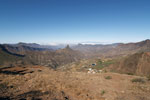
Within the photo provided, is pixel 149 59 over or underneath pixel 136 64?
over

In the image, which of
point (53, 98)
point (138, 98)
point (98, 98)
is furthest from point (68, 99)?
point (138, 98)

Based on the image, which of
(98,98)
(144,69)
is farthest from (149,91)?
(144,69)

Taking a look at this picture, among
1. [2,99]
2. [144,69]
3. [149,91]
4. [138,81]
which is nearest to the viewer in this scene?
[2,99]

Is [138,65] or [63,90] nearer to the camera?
[63,90]

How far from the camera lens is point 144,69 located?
22703 millimetres

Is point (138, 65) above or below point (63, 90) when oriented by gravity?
below

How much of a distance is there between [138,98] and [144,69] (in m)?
20.0

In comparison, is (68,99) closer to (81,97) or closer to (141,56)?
(81,97)

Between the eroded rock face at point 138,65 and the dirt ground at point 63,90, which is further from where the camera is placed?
the eroded rock face at point 138,65

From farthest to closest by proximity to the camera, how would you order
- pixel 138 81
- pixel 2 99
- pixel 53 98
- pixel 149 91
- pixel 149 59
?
1. pixel 149 59
2. pixel 138 81
3. pixel 149 91
4. pixel 53 98
5. pixel 2 99

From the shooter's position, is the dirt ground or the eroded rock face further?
the eroded rock face

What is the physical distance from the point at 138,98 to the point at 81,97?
4.43 metres

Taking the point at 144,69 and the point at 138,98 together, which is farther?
the point at 144,69

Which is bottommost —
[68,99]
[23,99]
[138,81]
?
[138,81]
